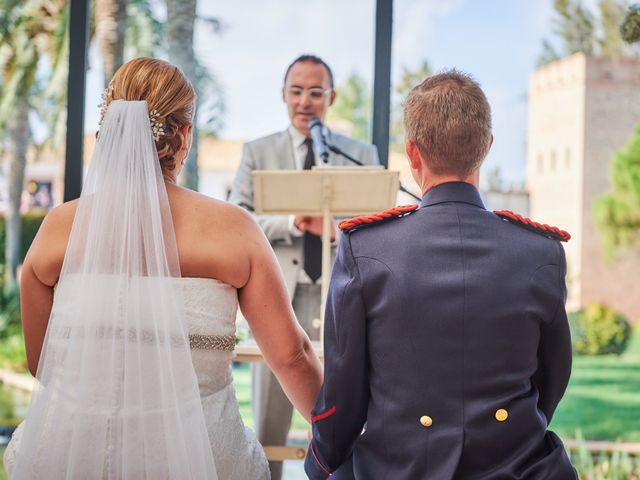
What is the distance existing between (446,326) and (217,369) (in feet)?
2.21

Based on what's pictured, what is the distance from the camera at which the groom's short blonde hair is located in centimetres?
188

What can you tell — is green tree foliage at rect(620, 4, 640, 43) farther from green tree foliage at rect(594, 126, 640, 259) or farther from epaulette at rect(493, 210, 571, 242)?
green tree foliage at rect(594, 126, 640, 259)

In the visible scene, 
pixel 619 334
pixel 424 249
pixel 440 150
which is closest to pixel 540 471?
pixel 424 249

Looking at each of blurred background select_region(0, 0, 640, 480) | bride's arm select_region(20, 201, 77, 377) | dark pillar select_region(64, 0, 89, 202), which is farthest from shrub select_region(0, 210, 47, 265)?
bride's arm select_region(20, 201, 77, 377)

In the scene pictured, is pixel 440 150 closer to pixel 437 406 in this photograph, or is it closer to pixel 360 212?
pixel 437 406

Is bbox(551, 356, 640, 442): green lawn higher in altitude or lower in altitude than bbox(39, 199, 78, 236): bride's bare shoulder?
lower

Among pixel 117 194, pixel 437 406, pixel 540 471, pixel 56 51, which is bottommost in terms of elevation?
pixel 540 471

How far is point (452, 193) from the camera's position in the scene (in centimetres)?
194

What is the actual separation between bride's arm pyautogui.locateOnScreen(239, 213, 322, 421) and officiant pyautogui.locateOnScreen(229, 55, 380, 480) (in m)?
1.50

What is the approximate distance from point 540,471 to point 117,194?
1.15m

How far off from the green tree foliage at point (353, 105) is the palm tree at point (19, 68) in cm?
1025

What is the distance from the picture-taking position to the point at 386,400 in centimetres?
189

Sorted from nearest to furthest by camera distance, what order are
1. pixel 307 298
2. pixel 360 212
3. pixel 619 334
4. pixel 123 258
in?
1. pixel 123 258
2. pixel 360 212
3. pixel 307 298
4. pixel 619 334

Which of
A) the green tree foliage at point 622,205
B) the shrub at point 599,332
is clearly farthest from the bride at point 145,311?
the green tree foliage at point 622,205
